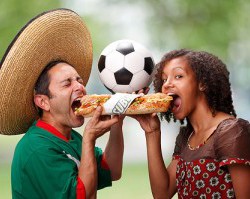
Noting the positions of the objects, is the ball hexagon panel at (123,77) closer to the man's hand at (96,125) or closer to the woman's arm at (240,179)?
the man's hand at (96,125)

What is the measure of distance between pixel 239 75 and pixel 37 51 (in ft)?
25.3

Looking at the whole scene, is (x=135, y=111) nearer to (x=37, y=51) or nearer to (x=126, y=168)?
(x=37, y=51)

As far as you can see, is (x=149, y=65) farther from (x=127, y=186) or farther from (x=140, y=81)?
(x=127, y=186)

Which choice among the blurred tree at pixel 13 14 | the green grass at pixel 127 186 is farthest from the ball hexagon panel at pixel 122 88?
the blurred tree at pixel 13 14

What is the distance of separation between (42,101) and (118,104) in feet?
1.52

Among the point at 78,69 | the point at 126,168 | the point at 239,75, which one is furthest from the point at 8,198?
the point at 78,69

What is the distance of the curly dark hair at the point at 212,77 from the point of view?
2.64m

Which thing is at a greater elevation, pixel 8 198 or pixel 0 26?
pixel 0 26

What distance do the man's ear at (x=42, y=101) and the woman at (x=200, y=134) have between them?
513 millimetres

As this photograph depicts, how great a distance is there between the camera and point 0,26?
30.2 feet

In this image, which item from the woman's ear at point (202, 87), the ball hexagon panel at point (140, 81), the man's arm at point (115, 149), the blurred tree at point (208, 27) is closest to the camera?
the woman's ear at point (202, 87)

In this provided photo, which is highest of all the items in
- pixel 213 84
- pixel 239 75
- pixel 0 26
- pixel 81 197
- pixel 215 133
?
pixel 0 26

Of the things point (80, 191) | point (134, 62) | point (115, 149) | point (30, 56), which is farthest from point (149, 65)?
point (80, 191)

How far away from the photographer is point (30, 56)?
273cm
